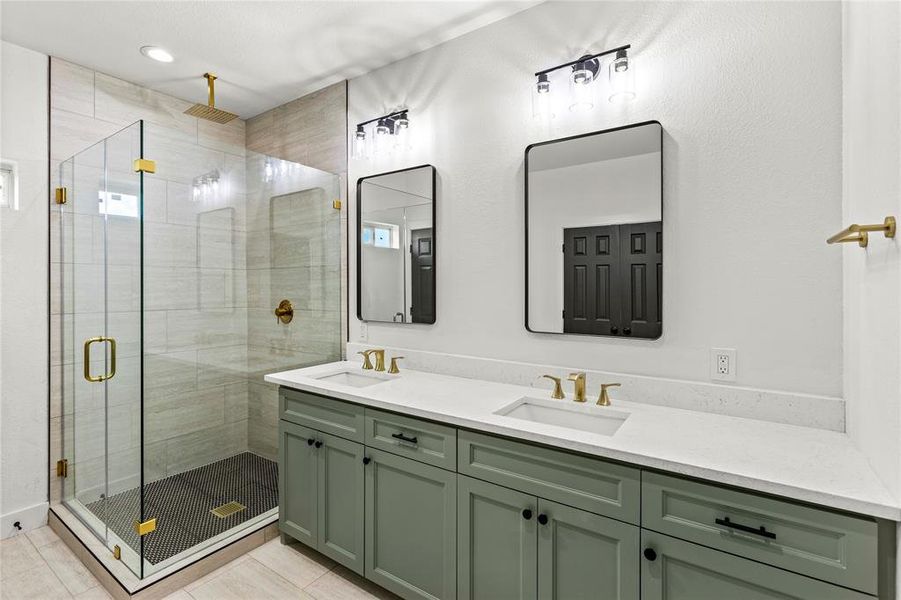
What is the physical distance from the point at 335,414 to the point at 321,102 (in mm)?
2117

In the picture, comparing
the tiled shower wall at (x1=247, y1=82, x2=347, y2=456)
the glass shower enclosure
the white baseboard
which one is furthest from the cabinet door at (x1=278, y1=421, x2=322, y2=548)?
the white baseboard

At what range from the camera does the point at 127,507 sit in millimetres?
2117

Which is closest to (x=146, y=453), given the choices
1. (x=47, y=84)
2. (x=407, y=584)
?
(x=407, y=584)

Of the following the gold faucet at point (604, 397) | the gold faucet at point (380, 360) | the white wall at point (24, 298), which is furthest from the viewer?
the gold faucet at point (380, 360)

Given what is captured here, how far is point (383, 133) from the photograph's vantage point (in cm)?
266

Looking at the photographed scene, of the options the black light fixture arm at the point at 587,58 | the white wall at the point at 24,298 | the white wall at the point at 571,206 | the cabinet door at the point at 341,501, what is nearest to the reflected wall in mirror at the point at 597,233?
the white wall at the point at 571,206

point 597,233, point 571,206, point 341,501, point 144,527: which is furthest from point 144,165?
point 597,233

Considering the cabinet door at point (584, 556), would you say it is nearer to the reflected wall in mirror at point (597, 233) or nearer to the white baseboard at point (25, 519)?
the reflected wall in mirror at point (597, 233)

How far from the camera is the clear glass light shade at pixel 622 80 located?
1.86 metres

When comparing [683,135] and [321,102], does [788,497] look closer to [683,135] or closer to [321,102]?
[683,135]

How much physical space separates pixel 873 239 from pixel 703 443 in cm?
72

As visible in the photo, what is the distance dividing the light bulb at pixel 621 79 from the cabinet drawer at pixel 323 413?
174 cm

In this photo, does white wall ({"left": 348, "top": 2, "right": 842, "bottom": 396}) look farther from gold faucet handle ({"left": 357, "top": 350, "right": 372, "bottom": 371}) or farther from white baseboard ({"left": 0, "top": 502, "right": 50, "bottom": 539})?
white baseboard ({"left": 0, "top": 502, "right": 50, "bottom": 539})

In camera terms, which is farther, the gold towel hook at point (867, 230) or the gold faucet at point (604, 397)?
the gold faucet at point (604, 397)
